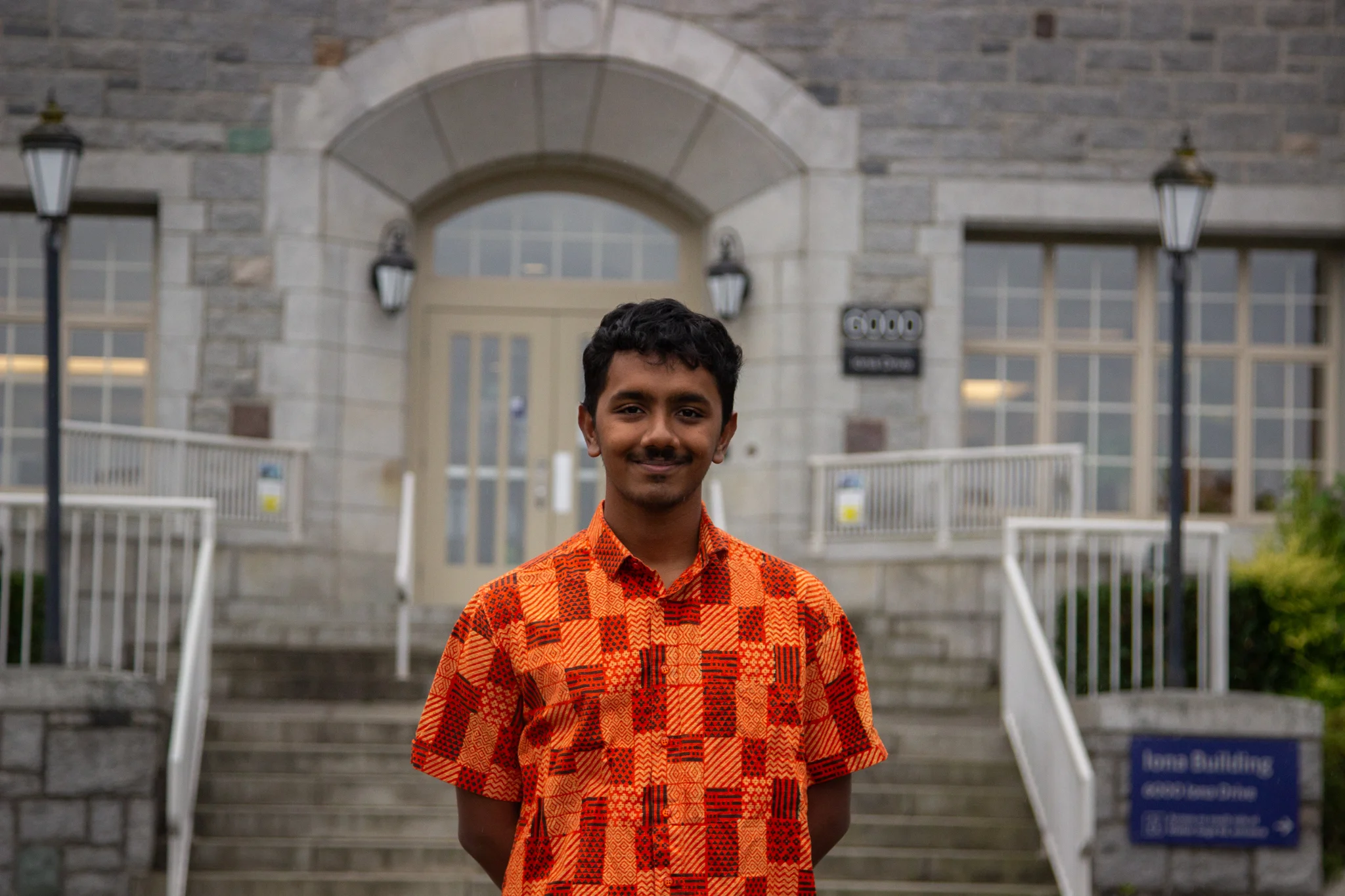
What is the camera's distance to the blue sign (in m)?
6.28

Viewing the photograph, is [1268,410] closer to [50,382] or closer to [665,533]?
[50,382]

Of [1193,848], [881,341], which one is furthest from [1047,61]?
[1193,848]

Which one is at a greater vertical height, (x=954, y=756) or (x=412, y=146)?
(x=412, y=146)

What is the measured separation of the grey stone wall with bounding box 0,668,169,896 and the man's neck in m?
4.18

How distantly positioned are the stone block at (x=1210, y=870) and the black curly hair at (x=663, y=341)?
4608 mm

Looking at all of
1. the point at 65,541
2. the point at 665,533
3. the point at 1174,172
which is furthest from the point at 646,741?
the point at 65,541

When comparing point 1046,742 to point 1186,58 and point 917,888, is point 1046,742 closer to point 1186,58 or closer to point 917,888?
point 917,888

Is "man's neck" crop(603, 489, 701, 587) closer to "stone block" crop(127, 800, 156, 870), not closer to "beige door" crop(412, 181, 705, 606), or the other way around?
"stone block" crop(127, 800, 156, 870)

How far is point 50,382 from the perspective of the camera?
6879 millimetres

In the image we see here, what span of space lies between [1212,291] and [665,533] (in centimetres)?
998

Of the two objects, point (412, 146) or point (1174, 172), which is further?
point (412, 146)

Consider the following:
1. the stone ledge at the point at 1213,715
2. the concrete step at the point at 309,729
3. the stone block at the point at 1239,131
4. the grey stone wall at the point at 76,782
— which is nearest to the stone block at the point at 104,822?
the grey stone wall at the point at 76,782

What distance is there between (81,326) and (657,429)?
9707mm

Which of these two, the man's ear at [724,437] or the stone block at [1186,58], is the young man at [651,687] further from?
the stone block at [1186,58]
